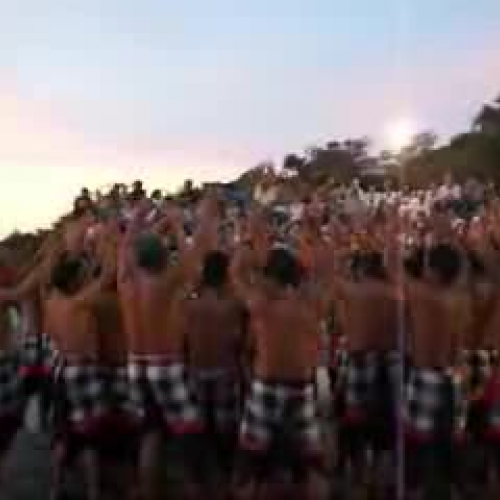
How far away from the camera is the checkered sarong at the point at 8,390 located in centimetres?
937

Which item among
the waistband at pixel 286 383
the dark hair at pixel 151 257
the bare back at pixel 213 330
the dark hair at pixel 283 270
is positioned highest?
the dark hair at pixel 151 257

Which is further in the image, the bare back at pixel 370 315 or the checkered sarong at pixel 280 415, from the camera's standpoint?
the bare back at pixel 370 315

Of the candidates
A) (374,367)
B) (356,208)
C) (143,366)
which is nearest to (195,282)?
(143,366)

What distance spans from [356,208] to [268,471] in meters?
5.40

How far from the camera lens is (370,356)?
9.09 metres

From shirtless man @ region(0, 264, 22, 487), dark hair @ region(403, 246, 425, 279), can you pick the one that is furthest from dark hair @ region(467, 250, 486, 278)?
shirtless man @ region(0, 264, 22, 487)

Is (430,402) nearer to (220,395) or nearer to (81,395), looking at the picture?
(220,395)

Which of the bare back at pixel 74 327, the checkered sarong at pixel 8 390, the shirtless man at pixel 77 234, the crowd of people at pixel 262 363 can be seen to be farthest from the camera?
the shirtless man at pixel 77 234

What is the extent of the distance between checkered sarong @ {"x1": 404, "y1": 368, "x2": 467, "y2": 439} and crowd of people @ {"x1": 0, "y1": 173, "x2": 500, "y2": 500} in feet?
0.04

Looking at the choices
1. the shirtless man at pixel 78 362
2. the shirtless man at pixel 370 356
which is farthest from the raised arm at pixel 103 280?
the shirtless man at pixel 370 356

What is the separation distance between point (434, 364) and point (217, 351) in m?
1.32

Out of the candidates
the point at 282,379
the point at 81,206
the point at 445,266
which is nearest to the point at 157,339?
the point at 282,379

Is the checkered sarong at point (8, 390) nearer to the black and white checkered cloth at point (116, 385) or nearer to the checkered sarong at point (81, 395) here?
the checkered sarong at point (81, 395)

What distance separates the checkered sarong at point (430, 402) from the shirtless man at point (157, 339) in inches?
48.0
